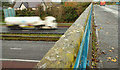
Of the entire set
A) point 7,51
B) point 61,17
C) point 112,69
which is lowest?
point 7,51

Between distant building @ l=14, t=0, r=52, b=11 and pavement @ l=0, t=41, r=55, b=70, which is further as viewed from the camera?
distant building @ l=14, t=0, r=52, b=11

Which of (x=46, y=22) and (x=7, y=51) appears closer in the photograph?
(x=7, y=51)

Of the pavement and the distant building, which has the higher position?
the distant building

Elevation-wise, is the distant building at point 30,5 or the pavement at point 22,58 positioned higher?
the distant building at point 30,5

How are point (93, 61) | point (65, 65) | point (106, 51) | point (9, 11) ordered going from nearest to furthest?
point (65, 65)
point (93, 61)
point (106, 51)
point (9, 11)

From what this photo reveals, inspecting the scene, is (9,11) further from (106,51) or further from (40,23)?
(106,51)

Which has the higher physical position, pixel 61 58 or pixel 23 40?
pixel 61 58

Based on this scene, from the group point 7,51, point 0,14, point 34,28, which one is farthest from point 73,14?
point 7,51

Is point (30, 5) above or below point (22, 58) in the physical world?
above

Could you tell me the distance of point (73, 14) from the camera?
2478cm

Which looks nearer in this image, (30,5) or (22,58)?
(22,58)

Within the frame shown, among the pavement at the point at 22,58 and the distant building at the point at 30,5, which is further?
the distant building at the point at 30,5

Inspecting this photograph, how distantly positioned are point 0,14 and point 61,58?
2257 cm

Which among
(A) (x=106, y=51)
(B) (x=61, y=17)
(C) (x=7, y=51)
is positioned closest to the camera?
(A) (x=106, y=51)
